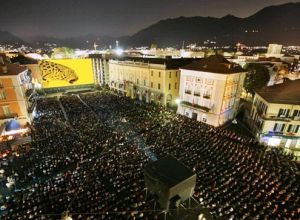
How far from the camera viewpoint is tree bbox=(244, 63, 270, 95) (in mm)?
42812

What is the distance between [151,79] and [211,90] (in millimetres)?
16426

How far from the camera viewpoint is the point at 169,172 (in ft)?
17.7

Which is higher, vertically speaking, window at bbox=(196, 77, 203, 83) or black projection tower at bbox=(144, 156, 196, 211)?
black projection tower at bbox=(144, 156, 196, 211)

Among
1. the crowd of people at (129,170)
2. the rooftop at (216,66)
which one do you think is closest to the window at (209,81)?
the rooftop at (216,66)

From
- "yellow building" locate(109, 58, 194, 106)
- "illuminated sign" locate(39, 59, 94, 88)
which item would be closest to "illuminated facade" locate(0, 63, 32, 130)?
"illuminated sign" locate(39, 59, 94, 88)

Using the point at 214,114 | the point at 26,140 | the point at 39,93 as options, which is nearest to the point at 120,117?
the point at 26,140

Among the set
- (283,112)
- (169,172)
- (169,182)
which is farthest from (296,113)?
(169,182)

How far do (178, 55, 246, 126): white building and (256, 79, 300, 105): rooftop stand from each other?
17.1ft

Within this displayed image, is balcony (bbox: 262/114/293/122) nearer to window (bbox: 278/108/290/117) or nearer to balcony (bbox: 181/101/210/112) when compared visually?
window (bbox: 278/108/290/117)

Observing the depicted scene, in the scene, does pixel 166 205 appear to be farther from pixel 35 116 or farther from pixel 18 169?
pixel 35 116

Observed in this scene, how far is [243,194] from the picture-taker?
53.2 ft

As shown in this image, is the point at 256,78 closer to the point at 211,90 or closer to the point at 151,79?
the point at 211,90

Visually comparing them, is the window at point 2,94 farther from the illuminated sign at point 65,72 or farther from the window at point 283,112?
the window at point 283,112

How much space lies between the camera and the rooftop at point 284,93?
26.5m
